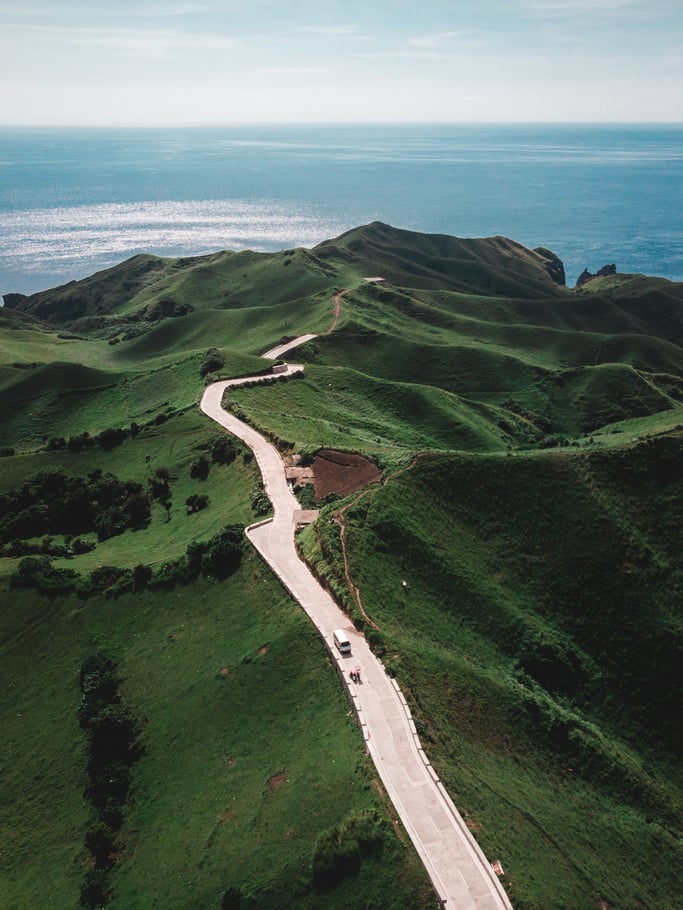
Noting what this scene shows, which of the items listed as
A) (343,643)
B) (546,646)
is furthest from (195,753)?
(546,646)

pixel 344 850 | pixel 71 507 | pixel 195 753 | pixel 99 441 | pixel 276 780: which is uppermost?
pixel 344 850

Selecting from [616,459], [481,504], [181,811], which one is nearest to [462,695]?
[181,811]

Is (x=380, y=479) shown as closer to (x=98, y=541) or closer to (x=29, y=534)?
(x=98, y=541)

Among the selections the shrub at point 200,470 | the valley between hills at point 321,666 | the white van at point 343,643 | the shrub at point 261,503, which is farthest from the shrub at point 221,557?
the shrub at point 200,470

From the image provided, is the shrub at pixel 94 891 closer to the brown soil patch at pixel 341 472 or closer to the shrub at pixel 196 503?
the brown soil patch at pixel 341 472

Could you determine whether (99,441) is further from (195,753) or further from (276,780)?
(276,780)
